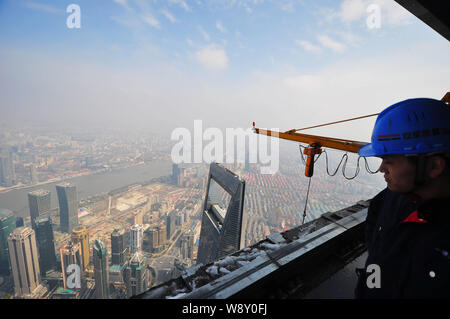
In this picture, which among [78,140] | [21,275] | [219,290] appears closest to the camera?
[219,290]

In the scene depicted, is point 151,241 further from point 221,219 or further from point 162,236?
point 221,219

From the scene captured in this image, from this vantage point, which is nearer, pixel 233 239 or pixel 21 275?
pixel 233 239

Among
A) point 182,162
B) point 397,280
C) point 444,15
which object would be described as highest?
point 444,15

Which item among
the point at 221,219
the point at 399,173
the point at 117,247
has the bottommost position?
the point at 117,247

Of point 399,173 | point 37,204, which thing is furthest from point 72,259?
point 399,173
